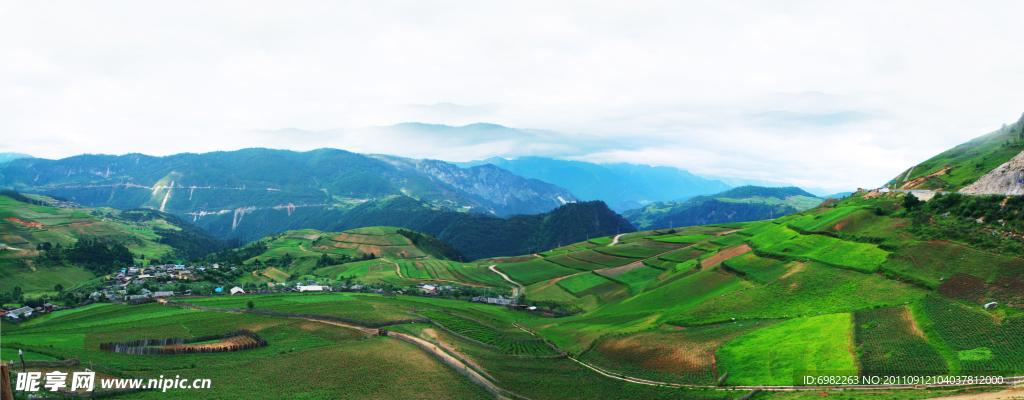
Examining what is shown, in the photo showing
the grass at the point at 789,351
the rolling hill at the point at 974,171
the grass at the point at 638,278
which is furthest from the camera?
the grass at the point at 638,278

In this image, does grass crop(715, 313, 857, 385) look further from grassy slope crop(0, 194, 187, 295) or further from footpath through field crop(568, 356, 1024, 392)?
grassy slope crop(0, 194, 187, 295)

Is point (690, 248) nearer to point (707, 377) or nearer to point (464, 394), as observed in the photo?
point (707, 377)

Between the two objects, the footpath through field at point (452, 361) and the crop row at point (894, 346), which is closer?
the crop row at point (894, 346)

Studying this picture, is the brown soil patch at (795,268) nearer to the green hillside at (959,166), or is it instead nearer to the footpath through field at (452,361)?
the footpath through field at (452,361)

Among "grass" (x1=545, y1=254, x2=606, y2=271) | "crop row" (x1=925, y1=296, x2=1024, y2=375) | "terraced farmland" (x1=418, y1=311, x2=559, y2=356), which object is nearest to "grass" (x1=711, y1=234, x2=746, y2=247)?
"grass" (x1=545, y1=254, x2=606, y2=271)

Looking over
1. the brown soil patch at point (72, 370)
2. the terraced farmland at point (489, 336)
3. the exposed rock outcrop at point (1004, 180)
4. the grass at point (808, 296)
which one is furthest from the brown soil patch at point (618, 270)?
the brown soil patch at point (72, 370)

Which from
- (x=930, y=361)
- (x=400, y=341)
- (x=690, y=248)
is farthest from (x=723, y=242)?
(x=400, y=341)
